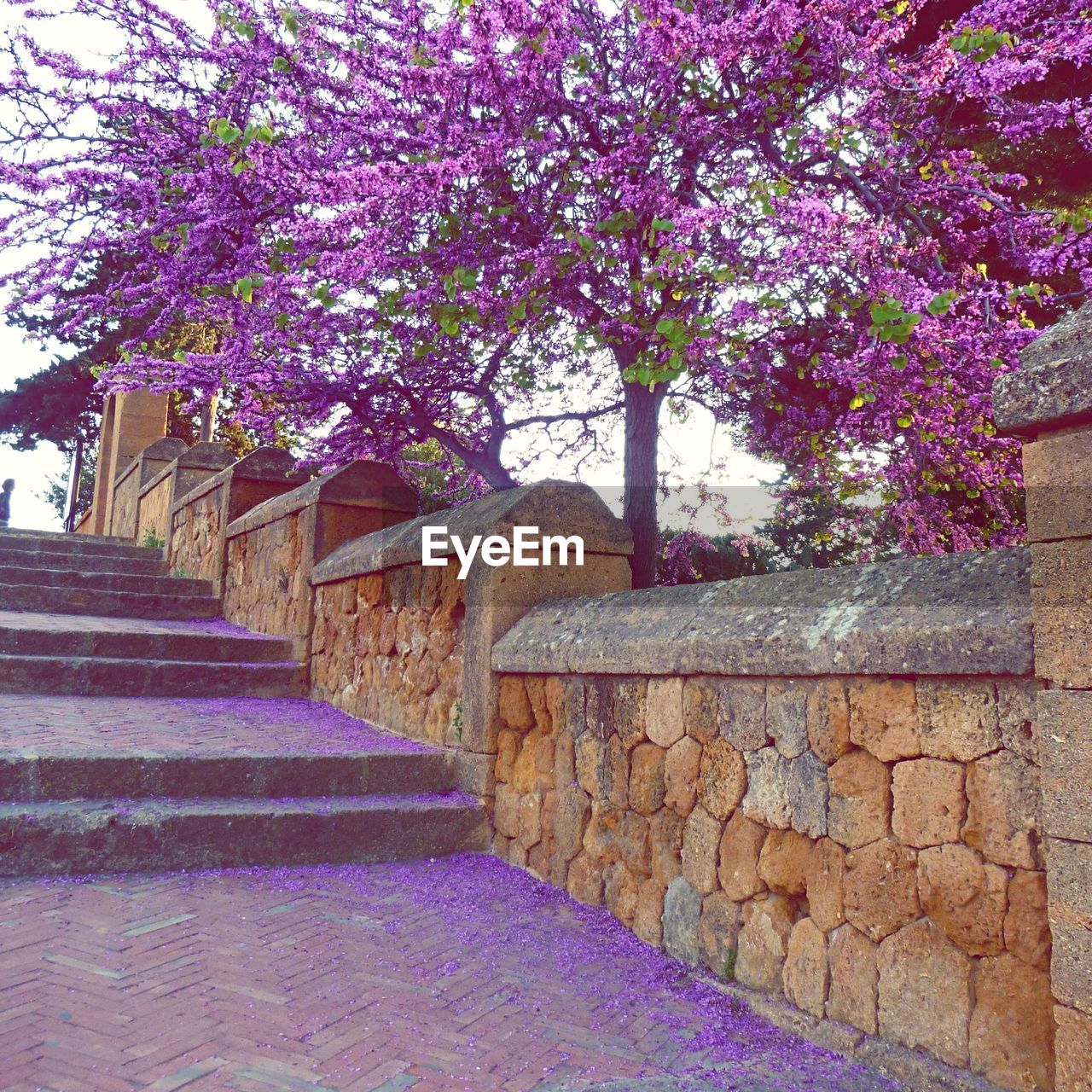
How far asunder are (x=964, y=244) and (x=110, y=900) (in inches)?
231

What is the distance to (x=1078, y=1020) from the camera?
185 cm

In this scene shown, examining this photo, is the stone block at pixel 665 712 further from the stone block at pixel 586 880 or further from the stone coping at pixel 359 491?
the stone coping at pixel 359 491

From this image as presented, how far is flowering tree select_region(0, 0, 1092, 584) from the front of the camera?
4.45 m

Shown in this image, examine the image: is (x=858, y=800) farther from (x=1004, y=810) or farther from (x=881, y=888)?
(x=1004, y=810)

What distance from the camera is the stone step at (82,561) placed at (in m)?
8.44

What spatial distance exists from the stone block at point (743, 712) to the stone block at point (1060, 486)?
3.20ft

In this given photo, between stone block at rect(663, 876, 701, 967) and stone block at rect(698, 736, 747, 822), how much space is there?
0.31 meters

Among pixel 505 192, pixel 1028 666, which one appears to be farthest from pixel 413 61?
pixel 1028 666

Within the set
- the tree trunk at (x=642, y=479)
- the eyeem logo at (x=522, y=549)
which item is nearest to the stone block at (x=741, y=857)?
the eyeem logo at (x=522, y=549)

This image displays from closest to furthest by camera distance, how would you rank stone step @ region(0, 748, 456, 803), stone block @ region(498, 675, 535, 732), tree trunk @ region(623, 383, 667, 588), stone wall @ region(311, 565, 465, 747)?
1. stone step @ region(0, 748, 456, 803)
2. stone block @ region(498, 675, 535, 732)
3. stone wall @ region(311, 565, 465, 747)
4. tree trunk @ region(623, 383, 667, 588)

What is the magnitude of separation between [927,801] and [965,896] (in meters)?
0.23

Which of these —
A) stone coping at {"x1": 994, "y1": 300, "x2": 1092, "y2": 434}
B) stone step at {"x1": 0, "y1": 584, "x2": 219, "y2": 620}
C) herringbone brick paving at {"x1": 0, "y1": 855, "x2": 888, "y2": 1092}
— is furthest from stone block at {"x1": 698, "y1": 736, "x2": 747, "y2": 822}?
stone step at {"x1": 0, "y1": 584, "x2": 219, "y2": 620}

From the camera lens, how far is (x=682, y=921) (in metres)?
3.01

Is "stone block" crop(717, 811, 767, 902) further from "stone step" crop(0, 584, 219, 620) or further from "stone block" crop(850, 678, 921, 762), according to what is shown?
"stone step" crop(0, 584, 219, 620)
